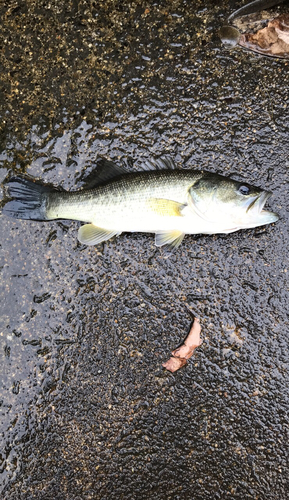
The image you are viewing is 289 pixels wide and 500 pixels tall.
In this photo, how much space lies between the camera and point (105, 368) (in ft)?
11.3

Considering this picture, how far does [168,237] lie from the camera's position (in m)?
3.25

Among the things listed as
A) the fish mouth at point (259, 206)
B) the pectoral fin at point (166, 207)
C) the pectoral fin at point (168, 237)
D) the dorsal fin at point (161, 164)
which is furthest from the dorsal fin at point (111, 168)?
the fish mouth at point (259, 206)

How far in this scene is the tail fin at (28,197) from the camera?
341 cm

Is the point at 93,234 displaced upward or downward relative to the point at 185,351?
upward

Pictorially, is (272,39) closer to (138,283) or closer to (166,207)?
(166,207)

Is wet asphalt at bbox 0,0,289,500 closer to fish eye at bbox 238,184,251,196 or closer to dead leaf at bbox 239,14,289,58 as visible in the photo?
dead leaf at bbox 239,14,289,58

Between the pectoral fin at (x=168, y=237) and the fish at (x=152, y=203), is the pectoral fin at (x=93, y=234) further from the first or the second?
the pectoral fin at (x=168, y=237)

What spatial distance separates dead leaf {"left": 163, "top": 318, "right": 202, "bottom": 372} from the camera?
341cm

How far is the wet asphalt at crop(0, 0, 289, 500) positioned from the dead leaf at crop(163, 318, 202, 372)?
0.20ft

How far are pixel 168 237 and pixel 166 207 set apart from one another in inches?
10.8

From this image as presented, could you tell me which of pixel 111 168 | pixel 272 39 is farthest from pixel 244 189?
pixel 272 39

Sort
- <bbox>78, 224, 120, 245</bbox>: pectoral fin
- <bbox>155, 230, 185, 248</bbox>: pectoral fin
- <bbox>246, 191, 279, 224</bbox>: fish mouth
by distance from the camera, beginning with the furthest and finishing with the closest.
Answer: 1. <bbox>78, 224, 120, 245</bbox>: pectoral fin
2. <bbox>155, 230, 185, 248</bbox>: pectoral fin
3. <bbox>246, 191, 279, 224</bbox>: fish mouth

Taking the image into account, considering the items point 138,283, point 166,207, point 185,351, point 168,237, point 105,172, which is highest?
point 105,172

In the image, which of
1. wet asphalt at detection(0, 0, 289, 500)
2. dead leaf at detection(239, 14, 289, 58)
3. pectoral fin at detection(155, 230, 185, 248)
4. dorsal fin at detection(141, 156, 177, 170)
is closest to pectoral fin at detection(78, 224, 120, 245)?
wet asphalt at detection(0, 0, 289, 500)
